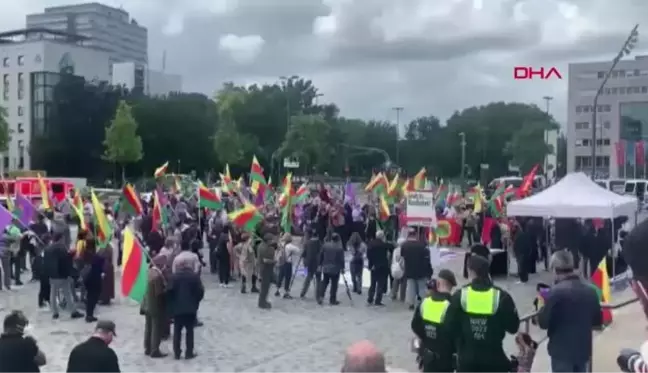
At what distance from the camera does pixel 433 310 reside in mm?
7438

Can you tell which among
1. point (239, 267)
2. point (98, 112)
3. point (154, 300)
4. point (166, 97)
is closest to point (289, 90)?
point (166, 97)

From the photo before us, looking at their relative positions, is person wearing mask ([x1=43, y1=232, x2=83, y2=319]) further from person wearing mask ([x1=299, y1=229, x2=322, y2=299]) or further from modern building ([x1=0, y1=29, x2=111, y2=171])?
modern building ([x1=0, y1=29, x2=111, y2=171])

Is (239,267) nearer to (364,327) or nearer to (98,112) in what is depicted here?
(364,327)

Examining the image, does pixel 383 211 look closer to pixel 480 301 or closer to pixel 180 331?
pixel 180 331

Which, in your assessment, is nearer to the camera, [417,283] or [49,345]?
[49,345]

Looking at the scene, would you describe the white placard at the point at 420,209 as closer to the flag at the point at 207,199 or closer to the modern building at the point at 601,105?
the flag at the point at 207,199

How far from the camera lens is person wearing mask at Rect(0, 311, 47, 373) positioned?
23.7 feet

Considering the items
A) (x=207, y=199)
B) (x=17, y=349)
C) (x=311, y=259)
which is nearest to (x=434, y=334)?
(x=17, y=349)

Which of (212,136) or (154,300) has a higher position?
(212,136)

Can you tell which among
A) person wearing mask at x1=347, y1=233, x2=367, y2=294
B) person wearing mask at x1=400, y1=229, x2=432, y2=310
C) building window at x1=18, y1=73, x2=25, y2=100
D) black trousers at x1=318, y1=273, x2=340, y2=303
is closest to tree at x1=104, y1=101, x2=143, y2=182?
building window at x1=18, y1=73, x2=25, y2=100

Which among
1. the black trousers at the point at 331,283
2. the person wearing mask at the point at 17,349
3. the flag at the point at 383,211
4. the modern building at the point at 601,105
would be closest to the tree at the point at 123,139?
the flag at the point at 383,211

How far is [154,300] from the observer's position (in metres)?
12.3

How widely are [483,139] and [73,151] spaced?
53338 mm

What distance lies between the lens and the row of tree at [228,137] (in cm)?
7856
